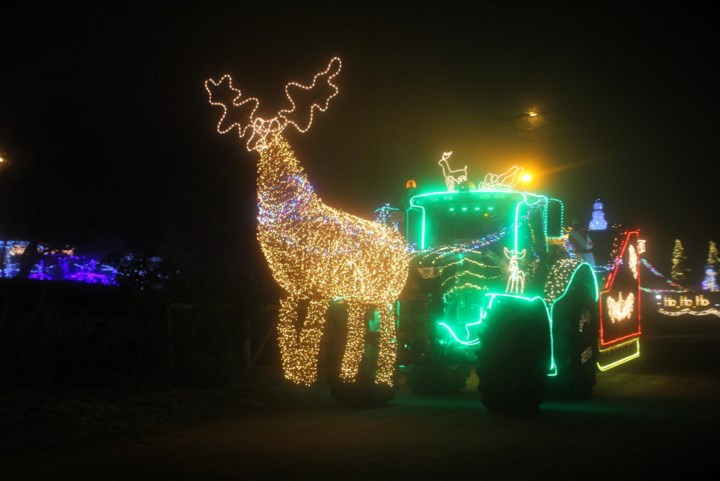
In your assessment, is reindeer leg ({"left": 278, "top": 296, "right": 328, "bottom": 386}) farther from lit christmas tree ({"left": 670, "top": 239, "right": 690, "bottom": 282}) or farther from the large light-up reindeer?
lit christmas tree ({"left": 670, "top": 239, "right": 690, "bottom": 282})

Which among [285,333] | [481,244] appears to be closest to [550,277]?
[481,244]

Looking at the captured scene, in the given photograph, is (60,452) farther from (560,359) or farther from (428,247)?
(560,359)

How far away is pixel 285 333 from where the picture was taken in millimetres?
10703

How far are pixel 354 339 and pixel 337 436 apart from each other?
198 cm

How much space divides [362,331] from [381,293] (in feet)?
1.84

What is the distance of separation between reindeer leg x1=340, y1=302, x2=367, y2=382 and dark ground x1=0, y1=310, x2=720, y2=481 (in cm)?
58

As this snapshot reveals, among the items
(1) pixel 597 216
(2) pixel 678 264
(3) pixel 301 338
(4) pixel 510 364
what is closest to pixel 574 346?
(4) pixel 510 364

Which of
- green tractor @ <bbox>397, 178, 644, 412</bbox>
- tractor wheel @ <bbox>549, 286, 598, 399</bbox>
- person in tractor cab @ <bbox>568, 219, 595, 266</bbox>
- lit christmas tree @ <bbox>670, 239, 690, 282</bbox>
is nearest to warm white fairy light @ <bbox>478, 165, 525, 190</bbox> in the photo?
green tractor @ <bbox>397, 178, 644, 412</bbox>

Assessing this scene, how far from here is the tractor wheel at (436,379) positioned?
12203 mm

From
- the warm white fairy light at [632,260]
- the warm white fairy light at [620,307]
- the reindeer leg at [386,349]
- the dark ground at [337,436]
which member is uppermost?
the warm white fairy light at [632,260]

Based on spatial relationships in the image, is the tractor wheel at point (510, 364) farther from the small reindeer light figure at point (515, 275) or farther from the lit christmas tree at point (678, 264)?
the lit christmas tree at point (678, 264)

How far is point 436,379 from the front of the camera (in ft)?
40.1

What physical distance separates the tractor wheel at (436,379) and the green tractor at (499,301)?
16 mm

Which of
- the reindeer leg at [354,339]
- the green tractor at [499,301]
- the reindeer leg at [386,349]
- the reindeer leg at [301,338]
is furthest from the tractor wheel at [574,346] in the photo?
the reindeer leg at [301,338]
